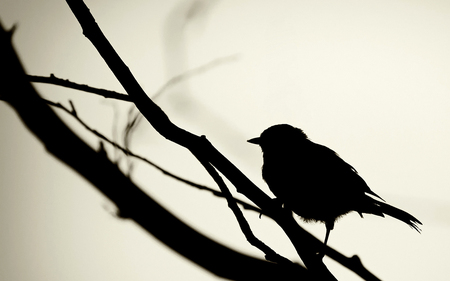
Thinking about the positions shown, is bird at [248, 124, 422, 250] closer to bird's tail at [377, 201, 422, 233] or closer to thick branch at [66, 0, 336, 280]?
bird's tail at [377, 201, 422, 233]

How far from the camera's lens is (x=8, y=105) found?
2.94 metres

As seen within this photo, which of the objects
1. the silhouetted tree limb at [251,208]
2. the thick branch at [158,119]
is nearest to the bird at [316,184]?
the silhouetted tree limb at [251,208]

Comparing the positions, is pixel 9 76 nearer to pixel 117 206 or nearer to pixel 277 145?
pixel 117 206

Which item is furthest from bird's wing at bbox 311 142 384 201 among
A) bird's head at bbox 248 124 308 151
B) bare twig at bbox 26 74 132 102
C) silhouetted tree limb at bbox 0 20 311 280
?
bare twig at bbox 26 74 132 102

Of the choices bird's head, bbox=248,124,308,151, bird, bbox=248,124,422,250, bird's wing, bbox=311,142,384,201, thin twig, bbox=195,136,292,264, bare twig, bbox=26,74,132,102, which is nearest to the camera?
bare twig, bbox=26,74,132,102

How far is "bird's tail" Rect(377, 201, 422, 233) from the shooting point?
321 centimetres

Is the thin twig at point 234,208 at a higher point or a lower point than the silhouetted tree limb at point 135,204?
lower

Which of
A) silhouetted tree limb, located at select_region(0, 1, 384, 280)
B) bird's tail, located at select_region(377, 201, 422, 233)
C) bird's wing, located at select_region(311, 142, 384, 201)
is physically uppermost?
bird's wing, located at select_region(311, 142, 384, 201)

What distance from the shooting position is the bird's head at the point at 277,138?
13.4ft

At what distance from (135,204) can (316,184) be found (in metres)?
1.63

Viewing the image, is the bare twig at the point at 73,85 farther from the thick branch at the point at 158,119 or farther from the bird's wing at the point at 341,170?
the bird's wing at the point at 341,170

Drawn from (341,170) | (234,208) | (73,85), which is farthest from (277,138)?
(73,85)

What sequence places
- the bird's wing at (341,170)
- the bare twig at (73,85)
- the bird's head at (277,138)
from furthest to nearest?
the bird's head at (277,138) → the bird's wing at (341,170) → the bare twig at (73,85)

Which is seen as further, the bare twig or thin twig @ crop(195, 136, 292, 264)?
thin twig @ crop(195, 136, 292, 264)
